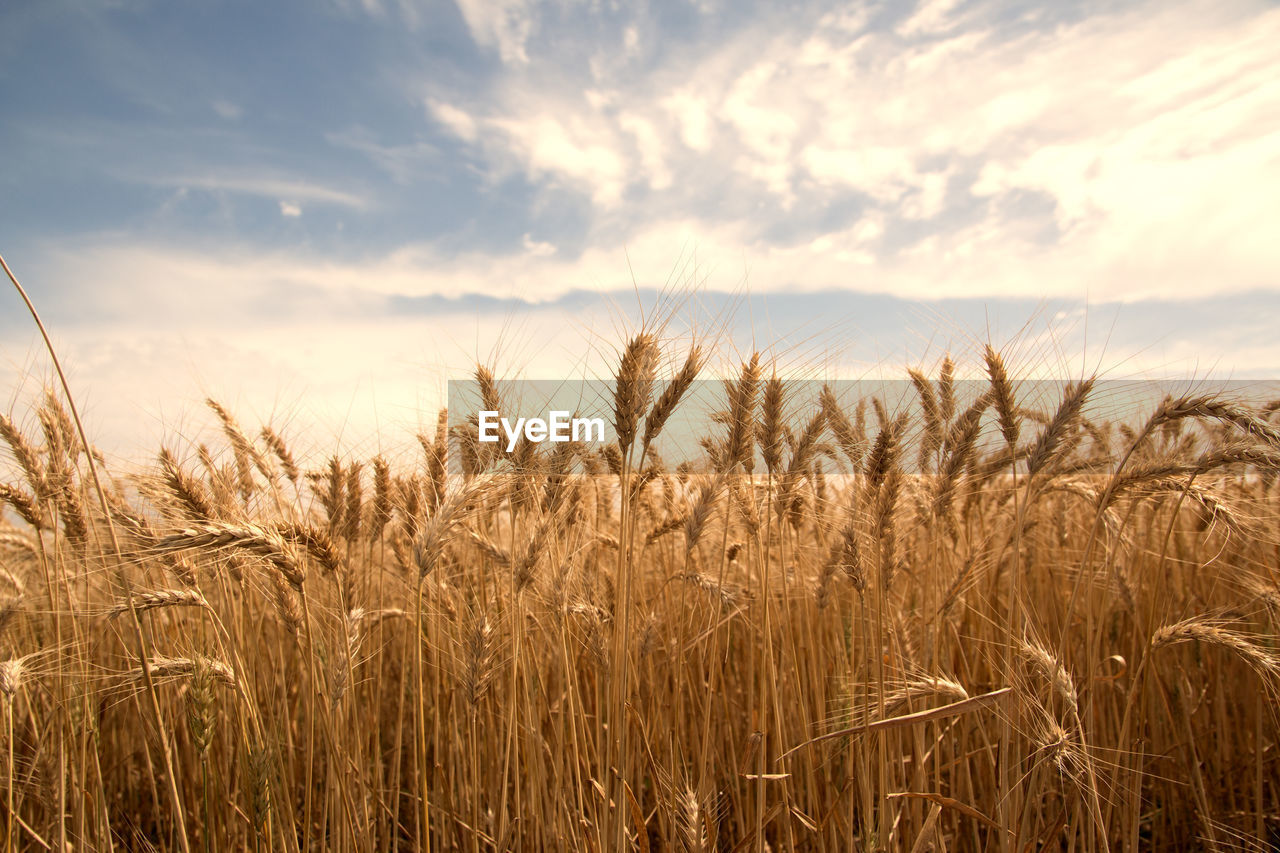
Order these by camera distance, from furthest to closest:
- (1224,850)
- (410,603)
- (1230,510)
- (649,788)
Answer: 1. (410,603)
2. (649,788)
3. (1224,850)
4. (1230,510)

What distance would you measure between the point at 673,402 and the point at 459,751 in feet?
5.24

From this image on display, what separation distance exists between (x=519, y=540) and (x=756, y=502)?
1010mm

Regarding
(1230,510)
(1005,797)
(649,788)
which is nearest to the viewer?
(1005,797)

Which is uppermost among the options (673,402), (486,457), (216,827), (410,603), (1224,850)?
(673,402)

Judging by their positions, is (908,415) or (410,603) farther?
(410,603)

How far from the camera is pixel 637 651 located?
277 centimetres

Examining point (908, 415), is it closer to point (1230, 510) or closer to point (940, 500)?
point (940, 500)

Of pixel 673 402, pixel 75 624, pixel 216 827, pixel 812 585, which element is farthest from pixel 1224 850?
pixel 75 624

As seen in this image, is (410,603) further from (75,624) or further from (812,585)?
(812,585)

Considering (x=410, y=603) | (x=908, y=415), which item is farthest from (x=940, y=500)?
(x=410, y=603)

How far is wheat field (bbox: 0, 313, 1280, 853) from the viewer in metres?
2.17

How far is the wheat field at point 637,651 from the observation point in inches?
85.4

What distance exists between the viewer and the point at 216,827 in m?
2.54

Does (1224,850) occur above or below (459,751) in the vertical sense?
below
